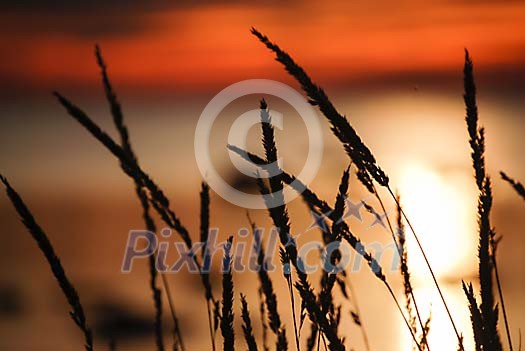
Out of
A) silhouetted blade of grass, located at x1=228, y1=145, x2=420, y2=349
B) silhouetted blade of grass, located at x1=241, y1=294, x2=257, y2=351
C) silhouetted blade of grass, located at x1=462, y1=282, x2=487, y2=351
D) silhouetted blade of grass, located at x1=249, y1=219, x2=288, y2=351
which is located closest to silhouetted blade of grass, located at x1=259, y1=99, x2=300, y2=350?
silhouetted blade of grass, located at x1=228, y1=145, x2=420, y2=349

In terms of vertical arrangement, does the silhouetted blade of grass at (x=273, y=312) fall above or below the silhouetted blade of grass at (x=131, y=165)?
below

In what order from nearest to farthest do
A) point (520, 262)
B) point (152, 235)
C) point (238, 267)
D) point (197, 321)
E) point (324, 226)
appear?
point (324, 226)
point (152, 235)
point (238, 267)
point (197, 321)
point (520, 262)

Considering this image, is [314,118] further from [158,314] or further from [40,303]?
[40,303]

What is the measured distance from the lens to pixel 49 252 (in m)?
2.30

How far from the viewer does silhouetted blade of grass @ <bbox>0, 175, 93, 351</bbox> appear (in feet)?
7.43

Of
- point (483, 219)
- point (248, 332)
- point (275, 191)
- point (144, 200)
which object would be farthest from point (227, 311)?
point (144, 200)

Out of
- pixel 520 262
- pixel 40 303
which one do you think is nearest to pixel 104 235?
pixel 40 303

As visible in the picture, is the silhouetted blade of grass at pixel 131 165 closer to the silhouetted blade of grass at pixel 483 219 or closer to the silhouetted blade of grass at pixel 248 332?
the silhouetted blade of grass at pixel 248 332

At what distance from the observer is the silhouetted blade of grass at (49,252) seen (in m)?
2.27

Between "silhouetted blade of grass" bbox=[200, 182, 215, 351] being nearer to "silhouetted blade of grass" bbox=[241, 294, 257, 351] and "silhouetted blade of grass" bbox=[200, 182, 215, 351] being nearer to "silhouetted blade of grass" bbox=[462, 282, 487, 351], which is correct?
"silhouetted blade of grass" bbox=[241, 294, 257, 351]

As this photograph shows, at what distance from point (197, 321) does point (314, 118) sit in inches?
54.8

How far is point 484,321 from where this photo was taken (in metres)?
2.30

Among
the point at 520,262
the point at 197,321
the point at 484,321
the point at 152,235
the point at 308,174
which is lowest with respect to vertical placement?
the point at 484,321

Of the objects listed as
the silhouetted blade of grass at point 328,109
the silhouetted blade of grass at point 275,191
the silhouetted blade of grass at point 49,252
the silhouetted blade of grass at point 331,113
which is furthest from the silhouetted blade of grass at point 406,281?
the silhouetted blade of grass at point 49,252
